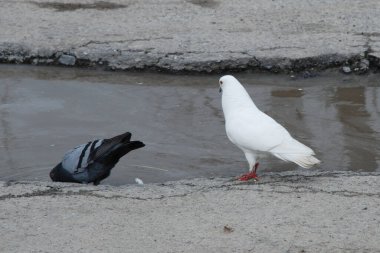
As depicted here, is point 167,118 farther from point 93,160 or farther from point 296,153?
point 296,153

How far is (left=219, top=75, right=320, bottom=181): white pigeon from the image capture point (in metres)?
5.04

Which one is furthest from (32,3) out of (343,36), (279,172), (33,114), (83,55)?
(279,172)

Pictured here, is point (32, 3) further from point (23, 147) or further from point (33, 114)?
point (23, 147)

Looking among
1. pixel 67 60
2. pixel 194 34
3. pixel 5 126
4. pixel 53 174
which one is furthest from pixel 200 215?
pixel 194 34

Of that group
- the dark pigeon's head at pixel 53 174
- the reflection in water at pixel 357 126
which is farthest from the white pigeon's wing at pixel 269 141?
the dark pigeon's head at pixel 53 174

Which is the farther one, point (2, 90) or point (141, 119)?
point (2, 90)

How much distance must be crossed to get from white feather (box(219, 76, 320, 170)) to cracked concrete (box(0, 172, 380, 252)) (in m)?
0.18

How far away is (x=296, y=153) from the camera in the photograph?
5027 mm

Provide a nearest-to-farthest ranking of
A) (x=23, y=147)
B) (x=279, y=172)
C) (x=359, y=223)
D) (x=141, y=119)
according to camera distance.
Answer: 1. (x=359, y=223)
2. (x=279, y=172)
3. (x=23, y=147)
4. (x=141, y=119)

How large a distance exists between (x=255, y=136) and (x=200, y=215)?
71 centimetres

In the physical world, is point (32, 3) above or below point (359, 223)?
above

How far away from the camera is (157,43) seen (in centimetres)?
786

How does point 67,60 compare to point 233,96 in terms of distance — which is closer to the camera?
point 233,96

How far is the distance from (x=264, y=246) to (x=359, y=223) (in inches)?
23.3
